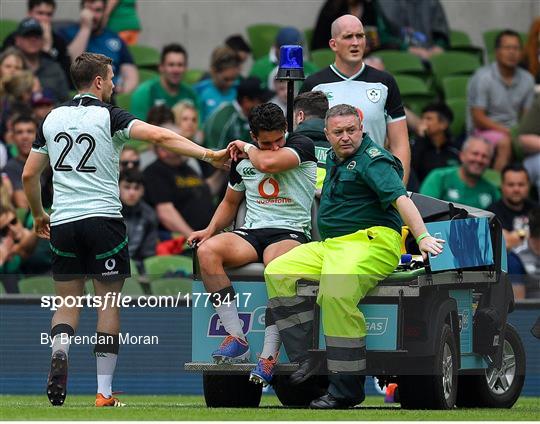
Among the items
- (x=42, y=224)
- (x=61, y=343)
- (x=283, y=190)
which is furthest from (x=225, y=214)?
(x=61, y=343)

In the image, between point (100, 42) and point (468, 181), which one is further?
point (100, 42)

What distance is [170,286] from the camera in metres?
11.8

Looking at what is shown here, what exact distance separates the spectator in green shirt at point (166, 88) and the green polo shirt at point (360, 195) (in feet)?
21.8

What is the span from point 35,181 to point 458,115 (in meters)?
8.00

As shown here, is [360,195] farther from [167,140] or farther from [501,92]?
[501,92]

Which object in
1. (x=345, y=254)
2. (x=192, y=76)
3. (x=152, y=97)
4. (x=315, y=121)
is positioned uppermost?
(x=192, y=76)

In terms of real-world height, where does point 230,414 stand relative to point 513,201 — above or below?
below

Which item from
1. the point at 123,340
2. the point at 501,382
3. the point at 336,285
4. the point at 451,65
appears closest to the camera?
the point at 336,285

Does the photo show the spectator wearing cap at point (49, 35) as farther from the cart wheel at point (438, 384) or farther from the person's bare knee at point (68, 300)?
the cart wheel at point (438, 384)

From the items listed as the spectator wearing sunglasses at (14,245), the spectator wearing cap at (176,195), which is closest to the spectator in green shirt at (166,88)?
the spectator wearing cap at (176,195)

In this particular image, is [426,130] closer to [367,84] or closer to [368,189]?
[367,84]

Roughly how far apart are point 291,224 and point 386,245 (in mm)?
703

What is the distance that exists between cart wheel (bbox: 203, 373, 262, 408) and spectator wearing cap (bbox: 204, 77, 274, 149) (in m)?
5.61

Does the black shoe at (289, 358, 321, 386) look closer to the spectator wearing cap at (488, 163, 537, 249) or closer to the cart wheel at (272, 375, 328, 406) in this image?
the cart wheel at (272, 375, 328, 406)
